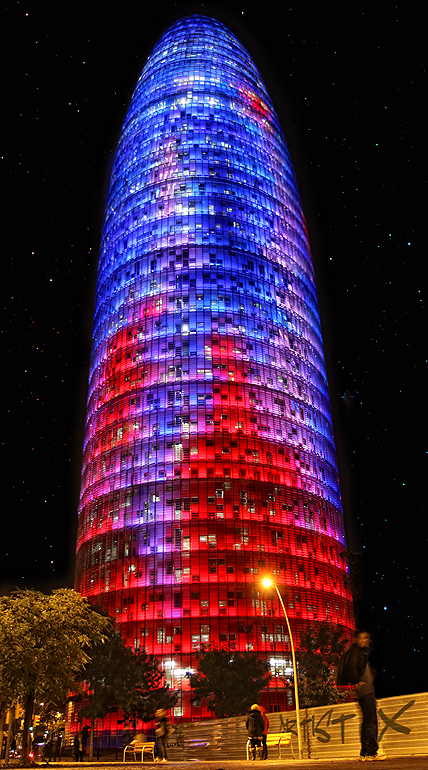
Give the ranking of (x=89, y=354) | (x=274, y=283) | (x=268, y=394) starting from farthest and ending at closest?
(x=89, y=354) → (x=274, y=283) → (x=268, y=394)

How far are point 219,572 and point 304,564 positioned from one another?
726 inches

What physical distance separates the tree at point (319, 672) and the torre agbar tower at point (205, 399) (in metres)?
19.2

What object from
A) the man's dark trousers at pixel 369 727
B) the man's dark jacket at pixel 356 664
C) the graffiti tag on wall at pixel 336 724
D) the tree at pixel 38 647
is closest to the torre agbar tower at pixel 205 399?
the tree at pixel 38 647

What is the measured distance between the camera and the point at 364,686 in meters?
12.8

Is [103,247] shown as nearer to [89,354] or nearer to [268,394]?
[89,354]

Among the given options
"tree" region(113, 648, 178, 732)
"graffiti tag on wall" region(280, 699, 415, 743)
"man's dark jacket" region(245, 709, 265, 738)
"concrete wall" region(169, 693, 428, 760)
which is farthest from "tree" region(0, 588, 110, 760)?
"tree" region(113, 648, 178, 732)

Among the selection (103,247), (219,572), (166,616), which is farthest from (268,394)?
(103,247)

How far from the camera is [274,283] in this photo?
501 feet

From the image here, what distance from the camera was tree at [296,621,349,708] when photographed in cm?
8662

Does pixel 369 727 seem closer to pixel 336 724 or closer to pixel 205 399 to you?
pixel 336 724

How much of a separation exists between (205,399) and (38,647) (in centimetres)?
9427

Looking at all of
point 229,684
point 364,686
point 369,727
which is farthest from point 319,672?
point 364,686

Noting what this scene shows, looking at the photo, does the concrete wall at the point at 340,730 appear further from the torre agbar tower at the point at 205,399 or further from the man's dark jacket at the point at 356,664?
the torre agbar tower at the point at 205,399

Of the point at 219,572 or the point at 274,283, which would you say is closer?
the point at 219,572
